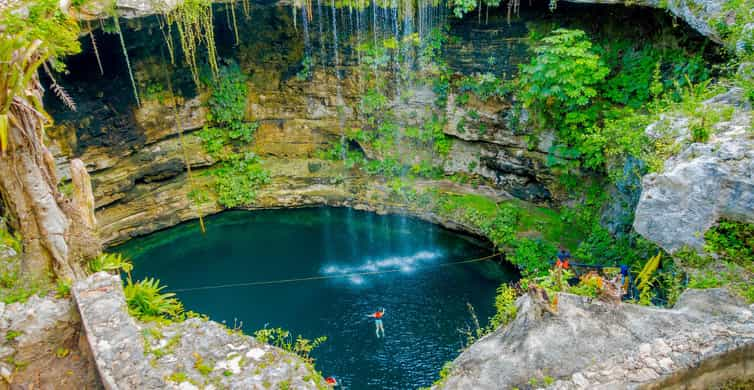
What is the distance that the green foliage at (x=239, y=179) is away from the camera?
1546cm

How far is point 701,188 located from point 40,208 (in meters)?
8.66

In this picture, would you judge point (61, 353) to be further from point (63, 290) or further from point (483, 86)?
point (483, 86)

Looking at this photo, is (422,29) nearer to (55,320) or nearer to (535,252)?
(535,252)

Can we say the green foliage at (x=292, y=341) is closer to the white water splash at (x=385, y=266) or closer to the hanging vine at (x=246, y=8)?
the white water splash at (x=385, y=266)

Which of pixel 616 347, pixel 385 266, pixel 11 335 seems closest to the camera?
pixel 616 347

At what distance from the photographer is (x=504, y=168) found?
14.3m

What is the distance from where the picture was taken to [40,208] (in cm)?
621

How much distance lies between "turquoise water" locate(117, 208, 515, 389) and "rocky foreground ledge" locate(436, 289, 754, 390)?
4.31 metres

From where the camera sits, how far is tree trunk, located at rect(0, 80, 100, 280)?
5902mm

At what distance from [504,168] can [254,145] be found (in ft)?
28.2

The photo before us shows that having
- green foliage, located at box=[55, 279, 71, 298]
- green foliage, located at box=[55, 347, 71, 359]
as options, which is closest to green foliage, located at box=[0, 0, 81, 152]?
green foliage, located at box=[55, 279, 71, 298]

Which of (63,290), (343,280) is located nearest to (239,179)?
(343,280)

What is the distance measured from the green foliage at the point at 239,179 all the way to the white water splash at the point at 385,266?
14.6 feet

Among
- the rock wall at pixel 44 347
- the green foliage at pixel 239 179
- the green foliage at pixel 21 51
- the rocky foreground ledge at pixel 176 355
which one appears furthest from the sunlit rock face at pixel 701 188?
the green foliage at pixel 239 179
